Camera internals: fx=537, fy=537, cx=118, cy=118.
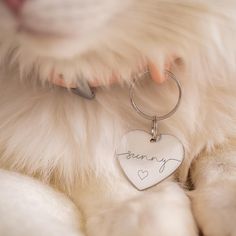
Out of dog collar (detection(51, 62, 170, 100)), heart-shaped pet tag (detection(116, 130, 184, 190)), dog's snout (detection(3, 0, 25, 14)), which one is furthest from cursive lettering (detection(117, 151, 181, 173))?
dog's snout (detection(3, 0, 25, 14))

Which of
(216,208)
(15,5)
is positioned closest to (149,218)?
(216,208)

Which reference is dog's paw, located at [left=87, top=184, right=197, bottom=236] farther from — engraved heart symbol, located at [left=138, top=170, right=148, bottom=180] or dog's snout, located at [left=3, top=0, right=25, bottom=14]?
dog's snout, located at [left=3, top=0, right=25, bottom=14]

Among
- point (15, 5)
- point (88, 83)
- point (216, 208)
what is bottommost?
point (216, 208)

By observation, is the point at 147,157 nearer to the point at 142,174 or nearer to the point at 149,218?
the point at 142,174

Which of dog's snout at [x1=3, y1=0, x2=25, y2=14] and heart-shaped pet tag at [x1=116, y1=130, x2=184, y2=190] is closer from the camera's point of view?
dog's snout at [x1=3, y1=0, x2=25, y2=14]

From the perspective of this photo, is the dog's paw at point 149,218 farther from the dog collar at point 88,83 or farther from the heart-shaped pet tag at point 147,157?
the dog collar at point 88,83

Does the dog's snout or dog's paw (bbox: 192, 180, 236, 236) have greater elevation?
the dog's snout

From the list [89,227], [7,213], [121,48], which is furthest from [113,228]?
[121,48]
